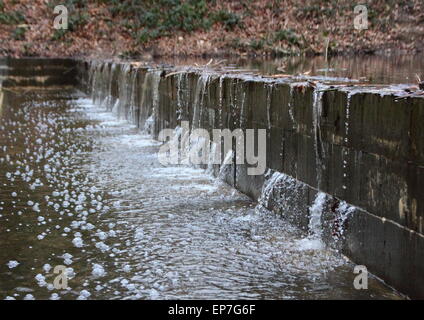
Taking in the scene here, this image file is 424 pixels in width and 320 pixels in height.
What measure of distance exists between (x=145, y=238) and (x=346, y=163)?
2.21 m

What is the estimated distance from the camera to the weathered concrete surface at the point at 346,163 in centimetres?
498

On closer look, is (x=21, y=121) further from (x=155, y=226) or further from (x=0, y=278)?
(x=0, y=278)

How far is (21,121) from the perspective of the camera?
15617 millimetres

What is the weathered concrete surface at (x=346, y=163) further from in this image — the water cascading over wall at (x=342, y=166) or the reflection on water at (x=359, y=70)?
the reflection on water at (x=359, y=70)

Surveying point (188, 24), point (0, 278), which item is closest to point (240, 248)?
point (0, 278)

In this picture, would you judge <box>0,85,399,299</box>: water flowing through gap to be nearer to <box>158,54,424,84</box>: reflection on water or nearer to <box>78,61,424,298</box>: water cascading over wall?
<box>78,61,424,298</box>: water cascading over wall

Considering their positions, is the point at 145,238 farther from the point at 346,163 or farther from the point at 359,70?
the point at 359,70

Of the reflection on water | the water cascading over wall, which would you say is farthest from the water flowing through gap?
the reflection on water

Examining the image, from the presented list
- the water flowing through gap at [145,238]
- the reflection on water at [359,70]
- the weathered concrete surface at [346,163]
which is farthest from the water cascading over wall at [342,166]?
the reflection on water at [359,70]

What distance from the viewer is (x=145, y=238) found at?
6684 mm

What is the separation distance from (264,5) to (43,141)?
781 inches

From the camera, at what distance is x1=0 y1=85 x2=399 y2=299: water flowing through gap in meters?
5.30

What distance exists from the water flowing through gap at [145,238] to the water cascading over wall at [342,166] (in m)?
0.18
